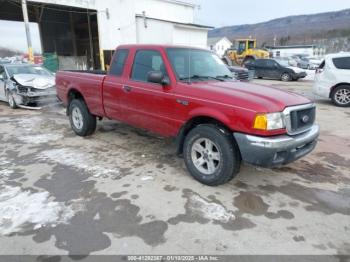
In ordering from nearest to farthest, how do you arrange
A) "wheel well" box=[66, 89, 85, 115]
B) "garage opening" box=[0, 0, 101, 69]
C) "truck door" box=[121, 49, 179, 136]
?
"truck door" box=[121, 49, 179, 136] < "wheel well" box=[66, 89, 85, 115] < "garage opening" box=[0, 0, 101, 69]

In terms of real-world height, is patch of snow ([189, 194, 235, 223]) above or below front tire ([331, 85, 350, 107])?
below

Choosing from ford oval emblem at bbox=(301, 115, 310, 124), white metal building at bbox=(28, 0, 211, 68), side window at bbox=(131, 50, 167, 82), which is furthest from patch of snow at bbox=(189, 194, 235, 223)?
white metal building at bbox=(28, 0, 211, 68)

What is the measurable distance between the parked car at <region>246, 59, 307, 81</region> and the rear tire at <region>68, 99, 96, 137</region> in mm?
16812

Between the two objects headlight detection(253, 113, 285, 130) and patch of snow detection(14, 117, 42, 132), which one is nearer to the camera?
headlight detection(253, 113, 285, 130)

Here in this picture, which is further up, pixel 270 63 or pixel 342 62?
pixel 342 62

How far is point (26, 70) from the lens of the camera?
34.5 ft

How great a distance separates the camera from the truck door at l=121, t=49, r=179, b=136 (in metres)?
4.33

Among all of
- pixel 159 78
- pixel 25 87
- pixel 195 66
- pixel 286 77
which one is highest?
pixel 195 66

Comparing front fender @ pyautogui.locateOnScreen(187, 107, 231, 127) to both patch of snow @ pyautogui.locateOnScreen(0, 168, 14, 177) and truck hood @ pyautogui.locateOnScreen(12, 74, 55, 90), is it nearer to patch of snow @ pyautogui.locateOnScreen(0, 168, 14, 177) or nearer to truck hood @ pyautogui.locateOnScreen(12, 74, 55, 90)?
patch of snow @ pyautogui.locateOnScreen(0, 168, 14, 177)

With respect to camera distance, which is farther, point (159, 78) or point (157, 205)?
point (159, 78)

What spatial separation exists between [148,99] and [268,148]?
205cm

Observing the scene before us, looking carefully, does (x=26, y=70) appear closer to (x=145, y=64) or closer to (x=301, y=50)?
(x=145, y=64)

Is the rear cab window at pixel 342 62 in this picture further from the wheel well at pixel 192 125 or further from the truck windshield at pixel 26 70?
the truck windshield at pixel 26 70

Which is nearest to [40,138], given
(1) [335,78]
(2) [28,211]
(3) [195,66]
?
(2) [28,211]
